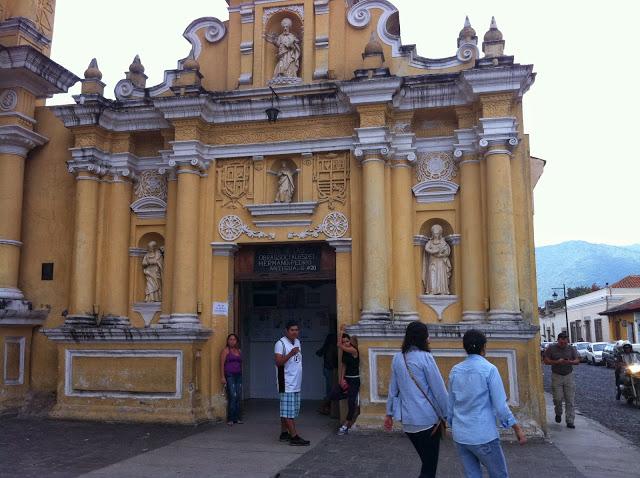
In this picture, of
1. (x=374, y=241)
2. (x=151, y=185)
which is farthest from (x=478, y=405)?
(x=151, y=185)

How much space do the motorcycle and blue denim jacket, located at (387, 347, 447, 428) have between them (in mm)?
11297

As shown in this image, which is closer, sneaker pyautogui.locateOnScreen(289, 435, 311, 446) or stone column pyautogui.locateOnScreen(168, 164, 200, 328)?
sneaker pyautogui.locateOnScreen(289, 435, 311, 446)

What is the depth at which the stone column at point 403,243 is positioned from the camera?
10.4 m

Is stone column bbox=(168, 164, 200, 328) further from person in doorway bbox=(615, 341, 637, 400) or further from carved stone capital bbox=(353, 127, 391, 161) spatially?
person in doorway bbox=(615, 341, 637, 400)

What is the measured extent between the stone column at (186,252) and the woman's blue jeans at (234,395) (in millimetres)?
1089

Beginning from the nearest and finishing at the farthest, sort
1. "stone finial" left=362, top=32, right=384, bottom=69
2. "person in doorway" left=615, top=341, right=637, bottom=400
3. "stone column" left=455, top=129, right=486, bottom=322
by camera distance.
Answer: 1. "stone column" left=455, top=129, right=486, bottom=322
2. "stone finial" left=362, top=32, right=384, bottom=69
3. "person in doorway" left=615, top=341, right=637, bottom=400

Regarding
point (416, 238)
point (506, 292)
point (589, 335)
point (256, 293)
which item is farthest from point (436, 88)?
point (589, 335)

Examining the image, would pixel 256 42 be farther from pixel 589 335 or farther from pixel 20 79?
pixel 589 335

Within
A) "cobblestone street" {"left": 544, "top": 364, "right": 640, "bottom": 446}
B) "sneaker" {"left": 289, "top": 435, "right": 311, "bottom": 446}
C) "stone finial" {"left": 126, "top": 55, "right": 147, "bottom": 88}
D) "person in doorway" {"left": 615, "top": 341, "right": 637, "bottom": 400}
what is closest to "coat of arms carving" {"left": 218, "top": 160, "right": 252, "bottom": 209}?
"stone finial" {"left": 126, "top": 55, "right": 147, "bottom": 88}

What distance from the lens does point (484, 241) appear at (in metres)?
10.4

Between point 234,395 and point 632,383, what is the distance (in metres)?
9.43

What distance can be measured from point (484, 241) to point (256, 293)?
5425 millimetres

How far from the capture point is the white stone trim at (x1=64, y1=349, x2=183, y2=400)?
10.5 metres

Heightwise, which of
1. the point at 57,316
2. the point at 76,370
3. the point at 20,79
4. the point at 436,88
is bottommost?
the point at 76,370
